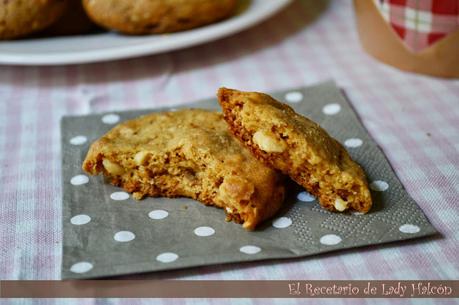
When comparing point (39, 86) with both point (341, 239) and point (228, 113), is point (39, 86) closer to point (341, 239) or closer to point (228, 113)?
point (228, 113)

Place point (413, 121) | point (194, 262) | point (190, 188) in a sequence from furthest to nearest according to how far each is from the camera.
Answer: point (413, 121) → point (190, 188) → point (194, 262)

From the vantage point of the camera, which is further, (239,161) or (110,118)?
(110,118)

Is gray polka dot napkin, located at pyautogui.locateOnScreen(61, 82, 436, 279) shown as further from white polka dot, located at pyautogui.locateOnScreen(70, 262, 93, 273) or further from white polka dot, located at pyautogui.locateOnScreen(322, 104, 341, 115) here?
white polka dot, located at pyautogui.locateOnScreen(322, 104, 341, 115)

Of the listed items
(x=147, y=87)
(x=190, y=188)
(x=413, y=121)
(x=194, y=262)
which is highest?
(x=147, y=87)

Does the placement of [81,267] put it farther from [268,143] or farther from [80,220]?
[268,143]

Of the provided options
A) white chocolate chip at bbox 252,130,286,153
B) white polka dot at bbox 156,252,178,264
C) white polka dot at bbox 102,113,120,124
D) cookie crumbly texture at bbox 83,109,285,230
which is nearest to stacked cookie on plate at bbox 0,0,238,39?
white polka dot at bbox 102,113,120,124

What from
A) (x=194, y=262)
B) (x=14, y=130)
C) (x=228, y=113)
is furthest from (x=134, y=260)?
(x=14, y=130)

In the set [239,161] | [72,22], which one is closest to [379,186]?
[239,161]
